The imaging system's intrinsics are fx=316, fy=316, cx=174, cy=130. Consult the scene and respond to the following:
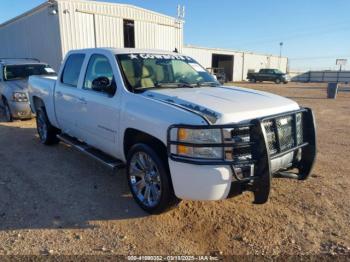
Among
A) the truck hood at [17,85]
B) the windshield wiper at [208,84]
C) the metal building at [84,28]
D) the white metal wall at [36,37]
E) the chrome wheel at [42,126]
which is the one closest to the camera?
the windshield wiper at [208,84]

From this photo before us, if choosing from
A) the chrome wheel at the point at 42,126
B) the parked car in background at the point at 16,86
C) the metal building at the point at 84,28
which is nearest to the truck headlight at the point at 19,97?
the parked car in background at the point at 16,86

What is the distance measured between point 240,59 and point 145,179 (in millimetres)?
43537

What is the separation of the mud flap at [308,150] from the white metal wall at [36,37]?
13.9 meters

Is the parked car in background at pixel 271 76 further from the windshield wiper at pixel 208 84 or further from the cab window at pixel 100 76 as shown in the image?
the cab window at pixel 100 76

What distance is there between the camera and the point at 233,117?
10.2 ft

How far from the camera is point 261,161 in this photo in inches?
120

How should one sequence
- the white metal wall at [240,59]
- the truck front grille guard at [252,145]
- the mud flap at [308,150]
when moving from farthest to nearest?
the white metal wall at [240,59], the mud flap at [308,150], the truck front grille guard at [252,145]

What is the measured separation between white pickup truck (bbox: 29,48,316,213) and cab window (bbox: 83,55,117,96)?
0.01m

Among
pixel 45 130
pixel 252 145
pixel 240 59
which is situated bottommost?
pixel 45 130

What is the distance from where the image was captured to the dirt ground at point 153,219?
3146 mm

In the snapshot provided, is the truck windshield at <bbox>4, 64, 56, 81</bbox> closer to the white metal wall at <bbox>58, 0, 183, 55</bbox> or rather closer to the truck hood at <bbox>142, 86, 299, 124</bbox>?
the white metal wall at <bbox>58, 0, 183, 55</bbox>

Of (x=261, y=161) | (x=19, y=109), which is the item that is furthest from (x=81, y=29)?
(x=261, y=161)

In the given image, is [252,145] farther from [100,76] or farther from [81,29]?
[81,29]

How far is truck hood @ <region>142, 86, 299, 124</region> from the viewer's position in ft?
10.3
